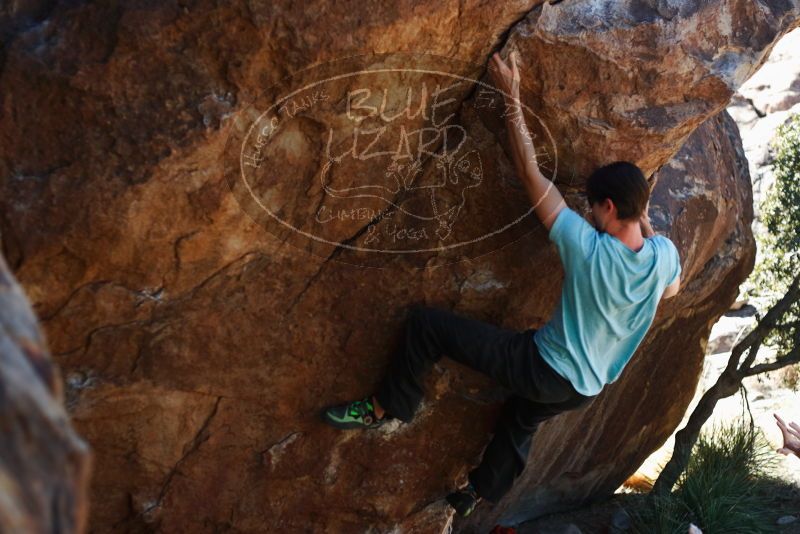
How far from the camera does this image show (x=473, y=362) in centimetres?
384

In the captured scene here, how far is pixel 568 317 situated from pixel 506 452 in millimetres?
885

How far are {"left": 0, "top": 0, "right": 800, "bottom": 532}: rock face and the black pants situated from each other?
0.17 metres

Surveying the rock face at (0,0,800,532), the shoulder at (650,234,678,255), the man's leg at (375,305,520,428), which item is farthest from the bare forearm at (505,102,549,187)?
the man's leg at (375,305,520,428)

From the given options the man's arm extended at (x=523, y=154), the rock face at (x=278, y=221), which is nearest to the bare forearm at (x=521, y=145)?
the man's arm extended at (x=523, y=154)

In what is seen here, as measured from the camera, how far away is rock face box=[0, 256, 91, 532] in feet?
4.38

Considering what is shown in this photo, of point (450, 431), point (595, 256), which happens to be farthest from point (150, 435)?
point (595, 256)

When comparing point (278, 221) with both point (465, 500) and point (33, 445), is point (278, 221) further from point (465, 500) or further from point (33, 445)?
point (33, 445)

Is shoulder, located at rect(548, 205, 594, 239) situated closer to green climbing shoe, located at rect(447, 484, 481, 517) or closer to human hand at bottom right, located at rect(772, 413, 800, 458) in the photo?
green climbing shoe, located at rect(447, 484, 481, 517)

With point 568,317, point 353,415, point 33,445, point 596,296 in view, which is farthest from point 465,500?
point 33,445

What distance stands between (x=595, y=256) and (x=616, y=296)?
0.20 meters

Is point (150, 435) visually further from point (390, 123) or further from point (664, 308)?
point (664, 308)

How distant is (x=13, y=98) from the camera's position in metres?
3.28

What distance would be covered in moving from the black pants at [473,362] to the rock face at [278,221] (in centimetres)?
17

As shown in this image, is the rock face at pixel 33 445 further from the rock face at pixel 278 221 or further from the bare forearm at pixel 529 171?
the bare forearm at pixel 529 171
